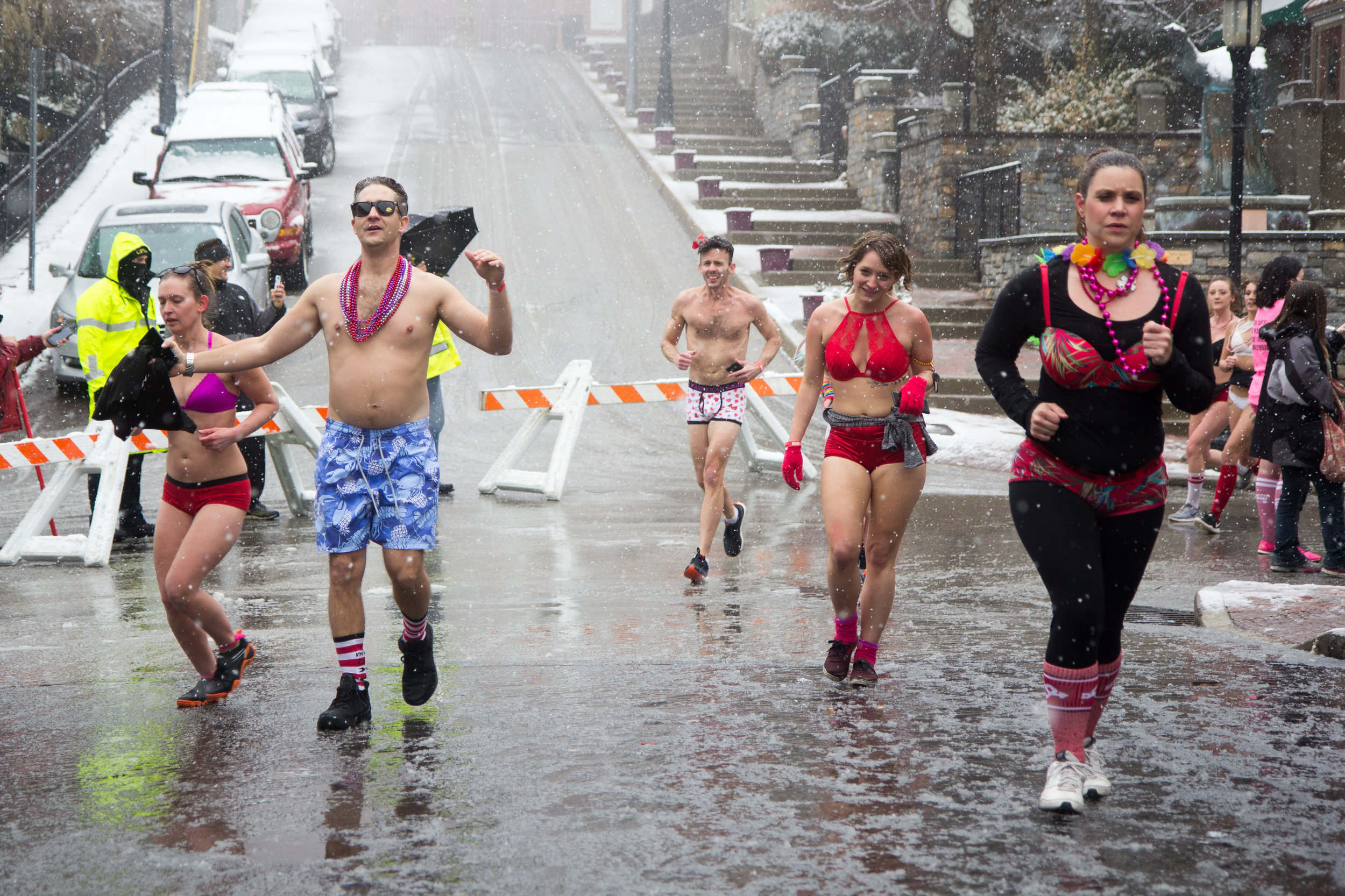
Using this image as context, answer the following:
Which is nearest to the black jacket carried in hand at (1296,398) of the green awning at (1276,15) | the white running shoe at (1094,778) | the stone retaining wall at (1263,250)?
the white running shoe at (1094,778)

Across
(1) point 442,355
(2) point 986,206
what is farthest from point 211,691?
(2) point 986,206

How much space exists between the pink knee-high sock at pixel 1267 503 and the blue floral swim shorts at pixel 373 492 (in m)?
6.11

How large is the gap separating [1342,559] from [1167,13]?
68.0 feet

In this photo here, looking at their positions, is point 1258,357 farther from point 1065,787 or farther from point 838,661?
point 1065,787

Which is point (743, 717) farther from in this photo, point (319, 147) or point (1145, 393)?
point (319, 147)

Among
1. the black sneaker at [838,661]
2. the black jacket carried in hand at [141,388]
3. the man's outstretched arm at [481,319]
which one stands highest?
the man's outstretched arm at [481,319]

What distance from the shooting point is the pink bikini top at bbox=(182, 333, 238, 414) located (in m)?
5.55

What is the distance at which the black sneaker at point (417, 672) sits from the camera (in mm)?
5008

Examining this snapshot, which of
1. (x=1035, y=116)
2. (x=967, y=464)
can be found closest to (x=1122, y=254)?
(x=967, y=464)

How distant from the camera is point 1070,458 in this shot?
4.07 metres

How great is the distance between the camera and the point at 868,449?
5652 millimetres

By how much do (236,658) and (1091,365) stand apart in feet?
11.2

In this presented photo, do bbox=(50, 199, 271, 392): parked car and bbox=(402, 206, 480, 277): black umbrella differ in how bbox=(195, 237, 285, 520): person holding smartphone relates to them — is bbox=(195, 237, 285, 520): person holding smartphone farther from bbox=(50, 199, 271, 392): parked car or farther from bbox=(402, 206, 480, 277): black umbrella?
bbox=(50, 199, 271, 392): parked car

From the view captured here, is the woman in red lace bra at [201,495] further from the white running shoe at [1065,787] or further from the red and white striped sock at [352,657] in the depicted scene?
the white running shoe at [1065,787]
